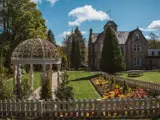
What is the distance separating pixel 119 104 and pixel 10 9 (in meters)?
30.6

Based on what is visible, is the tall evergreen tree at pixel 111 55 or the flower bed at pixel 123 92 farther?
the tall evergreen tree at pixel 111 55

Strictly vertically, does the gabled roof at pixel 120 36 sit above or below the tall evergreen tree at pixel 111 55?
above

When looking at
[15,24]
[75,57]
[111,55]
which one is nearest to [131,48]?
[75,57]

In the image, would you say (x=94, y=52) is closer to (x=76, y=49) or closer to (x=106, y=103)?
(x=76, y=49)

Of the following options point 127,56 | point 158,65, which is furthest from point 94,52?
point 158,65

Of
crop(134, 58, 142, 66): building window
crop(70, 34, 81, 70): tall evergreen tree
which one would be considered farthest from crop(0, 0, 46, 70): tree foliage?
crop(134, 58, 142, 66): building window

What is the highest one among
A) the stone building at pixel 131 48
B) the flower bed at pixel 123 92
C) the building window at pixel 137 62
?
the stone building at pixel 131 48

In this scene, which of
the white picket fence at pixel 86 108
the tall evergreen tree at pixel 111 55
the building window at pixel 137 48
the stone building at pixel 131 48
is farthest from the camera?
the building window at pixel 137 48

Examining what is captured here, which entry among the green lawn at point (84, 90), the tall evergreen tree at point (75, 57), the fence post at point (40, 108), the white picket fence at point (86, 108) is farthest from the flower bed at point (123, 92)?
the tall evergreen tree at point (75, 57)

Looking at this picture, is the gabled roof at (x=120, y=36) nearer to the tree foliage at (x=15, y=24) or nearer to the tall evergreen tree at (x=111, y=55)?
the tall evergreen tree at (x=111, y=55)

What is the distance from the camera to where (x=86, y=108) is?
9.89 m

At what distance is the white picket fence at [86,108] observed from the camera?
9.88 meters

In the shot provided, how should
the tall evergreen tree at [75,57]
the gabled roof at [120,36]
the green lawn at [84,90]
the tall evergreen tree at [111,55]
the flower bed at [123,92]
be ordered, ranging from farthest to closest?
1. the tall evergreen tree at [75,57]
2. the gabled roof at [120,36]
3. the tall evergreen tree at [111,55]
4. the green lawn at [84,90]
5. the flower bed at [123,92]

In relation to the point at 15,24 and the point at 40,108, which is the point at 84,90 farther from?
the point at 15,24
